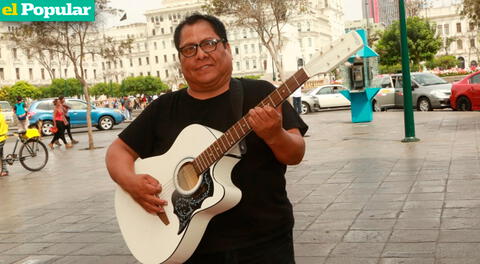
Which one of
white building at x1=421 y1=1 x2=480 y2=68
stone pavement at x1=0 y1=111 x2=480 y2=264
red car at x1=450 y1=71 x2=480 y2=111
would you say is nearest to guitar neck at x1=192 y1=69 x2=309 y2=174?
stone pavement at x1=0 y1=111 x2=480 y2=264

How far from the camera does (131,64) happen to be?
461 feet

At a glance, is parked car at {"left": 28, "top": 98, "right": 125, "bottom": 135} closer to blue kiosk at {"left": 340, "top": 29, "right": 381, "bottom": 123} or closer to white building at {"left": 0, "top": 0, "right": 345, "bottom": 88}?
blue kiosk at {"left": 340, "top": 29, "right": 381, "bottom": 123}

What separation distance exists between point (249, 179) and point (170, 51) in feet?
446

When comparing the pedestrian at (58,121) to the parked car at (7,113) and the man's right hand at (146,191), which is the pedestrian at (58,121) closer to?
the man's right hand at (146,191)

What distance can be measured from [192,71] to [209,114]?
20 centimetres

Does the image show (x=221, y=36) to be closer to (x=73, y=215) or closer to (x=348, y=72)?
(x=73, y=215)

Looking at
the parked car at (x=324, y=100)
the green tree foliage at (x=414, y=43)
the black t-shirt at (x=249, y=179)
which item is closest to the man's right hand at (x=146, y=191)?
the black t-shirt at (x=249, y=179)

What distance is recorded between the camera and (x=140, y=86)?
107500 mm

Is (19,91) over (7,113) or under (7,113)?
over

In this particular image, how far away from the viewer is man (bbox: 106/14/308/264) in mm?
2572

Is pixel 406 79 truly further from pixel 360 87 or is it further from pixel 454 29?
pixel 454 29

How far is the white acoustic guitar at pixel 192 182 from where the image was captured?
2.49 meters

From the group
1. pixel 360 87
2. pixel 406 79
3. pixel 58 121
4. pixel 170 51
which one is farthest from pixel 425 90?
pixel 170 51

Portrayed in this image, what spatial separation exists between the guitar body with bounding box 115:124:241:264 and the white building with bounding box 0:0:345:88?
304ft
